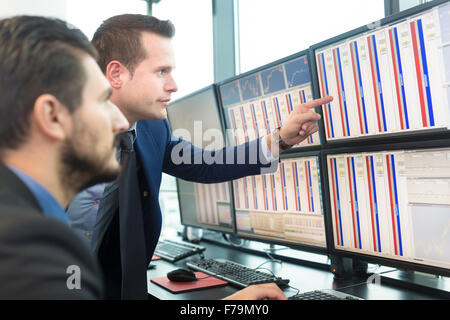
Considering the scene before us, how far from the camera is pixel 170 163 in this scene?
5.34ft

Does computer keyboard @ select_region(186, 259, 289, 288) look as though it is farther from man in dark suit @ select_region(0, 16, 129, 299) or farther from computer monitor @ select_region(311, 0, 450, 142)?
man in dark suit @ select_region(0, 16, 129, 299)

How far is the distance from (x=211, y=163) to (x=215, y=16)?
55.2 inches

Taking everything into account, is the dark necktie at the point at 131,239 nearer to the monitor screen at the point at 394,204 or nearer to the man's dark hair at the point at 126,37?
the man's dark hair at the point at 126,37

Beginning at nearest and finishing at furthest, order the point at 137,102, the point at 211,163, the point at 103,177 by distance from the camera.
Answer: the point at 103,177 → the point at 137,102 → the point at 211,163

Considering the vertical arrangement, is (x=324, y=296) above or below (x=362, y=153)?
below

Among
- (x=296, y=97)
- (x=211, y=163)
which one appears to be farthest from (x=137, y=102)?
(x=296, y=97)

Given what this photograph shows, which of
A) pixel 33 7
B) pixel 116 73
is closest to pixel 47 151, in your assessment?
pixel 116 73

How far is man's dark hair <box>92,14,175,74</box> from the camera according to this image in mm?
1314

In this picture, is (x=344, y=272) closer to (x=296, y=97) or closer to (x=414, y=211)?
(x=414, y=211)

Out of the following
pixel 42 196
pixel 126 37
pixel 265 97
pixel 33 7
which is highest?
pixel 33 7

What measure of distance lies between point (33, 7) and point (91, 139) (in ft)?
8.45

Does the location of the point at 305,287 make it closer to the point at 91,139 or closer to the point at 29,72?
the point at 91,139

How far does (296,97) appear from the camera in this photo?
144cm
